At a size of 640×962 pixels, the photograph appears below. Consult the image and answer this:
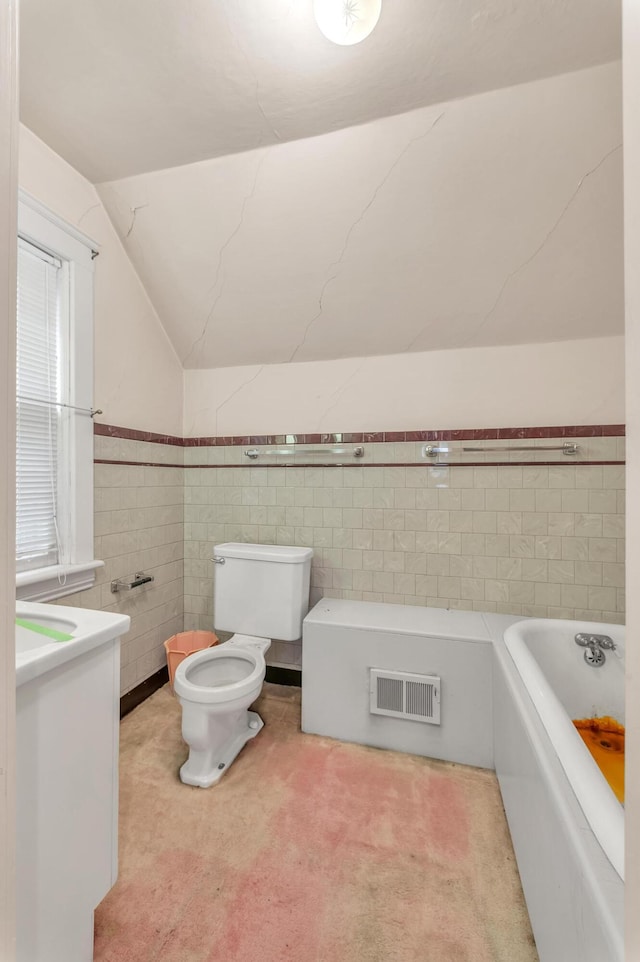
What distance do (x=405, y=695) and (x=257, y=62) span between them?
2.46m

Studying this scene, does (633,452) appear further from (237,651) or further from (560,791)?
(237,651)

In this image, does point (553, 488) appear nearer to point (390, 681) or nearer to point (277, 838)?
point (390, 681)

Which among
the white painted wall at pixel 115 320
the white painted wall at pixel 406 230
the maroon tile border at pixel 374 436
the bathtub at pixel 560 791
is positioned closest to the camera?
the bathtub at pixel 560 791

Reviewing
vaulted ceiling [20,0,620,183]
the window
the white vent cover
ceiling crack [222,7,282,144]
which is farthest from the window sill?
ceiling crack [222,7,282,144]

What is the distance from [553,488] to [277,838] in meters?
1.91

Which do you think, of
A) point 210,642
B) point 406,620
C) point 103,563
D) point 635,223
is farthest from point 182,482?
point 635,223

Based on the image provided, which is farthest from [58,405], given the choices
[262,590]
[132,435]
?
[262,590]

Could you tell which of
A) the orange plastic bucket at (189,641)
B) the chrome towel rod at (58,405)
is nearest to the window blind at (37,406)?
the chrome towel rod at (58,405)

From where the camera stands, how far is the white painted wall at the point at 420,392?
6.64 ft

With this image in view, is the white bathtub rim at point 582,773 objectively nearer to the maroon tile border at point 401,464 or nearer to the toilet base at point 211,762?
the maroon tile border at point 401,464

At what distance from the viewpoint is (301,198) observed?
1767 millimetres

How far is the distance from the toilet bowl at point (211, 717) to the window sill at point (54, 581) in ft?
1.91

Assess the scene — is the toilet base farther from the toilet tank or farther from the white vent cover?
the white vent cover

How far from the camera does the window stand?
1.61 m
